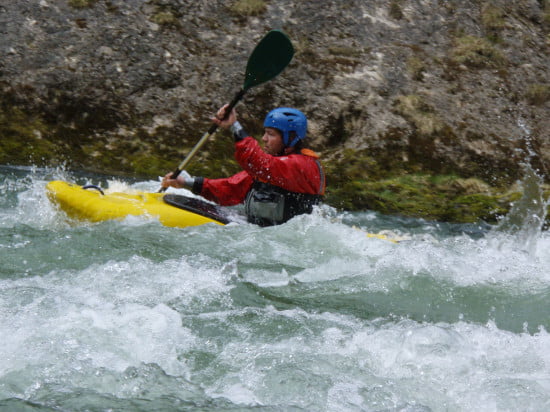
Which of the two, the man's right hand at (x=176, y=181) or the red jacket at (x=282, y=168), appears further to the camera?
the man's right hand at (x=176, y=181)

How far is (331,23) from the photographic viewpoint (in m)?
10.7

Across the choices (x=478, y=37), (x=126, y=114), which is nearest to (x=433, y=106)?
(x=478, y=37)

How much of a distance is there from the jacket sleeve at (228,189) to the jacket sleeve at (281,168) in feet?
2.02

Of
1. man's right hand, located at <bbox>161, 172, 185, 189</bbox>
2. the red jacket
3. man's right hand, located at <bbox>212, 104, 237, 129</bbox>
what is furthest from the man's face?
man's right hand, located at <bbox>161, 172, 185, 189</bbox>

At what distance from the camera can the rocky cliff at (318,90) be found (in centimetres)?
852

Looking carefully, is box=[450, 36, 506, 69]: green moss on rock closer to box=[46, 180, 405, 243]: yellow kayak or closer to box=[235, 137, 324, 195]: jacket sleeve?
box=[46, 180, 405, 243]: yellow kayak

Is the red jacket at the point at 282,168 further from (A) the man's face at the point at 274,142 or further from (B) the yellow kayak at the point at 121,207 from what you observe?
(B) the yellow kayak at the point at 121,207

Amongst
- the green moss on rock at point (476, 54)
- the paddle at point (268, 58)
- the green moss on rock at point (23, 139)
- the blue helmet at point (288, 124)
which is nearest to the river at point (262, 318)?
the blue helmet at point (288, 124)

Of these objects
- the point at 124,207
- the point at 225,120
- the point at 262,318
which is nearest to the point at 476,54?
the point at 225,120

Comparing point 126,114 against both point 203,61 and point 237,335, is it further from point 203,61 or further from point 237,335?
point 237,335

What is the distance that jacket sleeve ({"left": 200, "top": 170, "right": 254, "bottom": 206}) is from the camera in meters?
6.13

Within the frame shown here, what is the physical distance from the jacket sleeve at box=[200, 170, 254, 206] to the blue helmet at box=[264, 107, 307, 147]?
0.65 m

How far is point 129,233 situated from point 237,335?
79.2 inches

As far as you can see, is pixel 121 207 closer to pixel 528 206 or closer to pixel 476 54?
pixel 528 206
